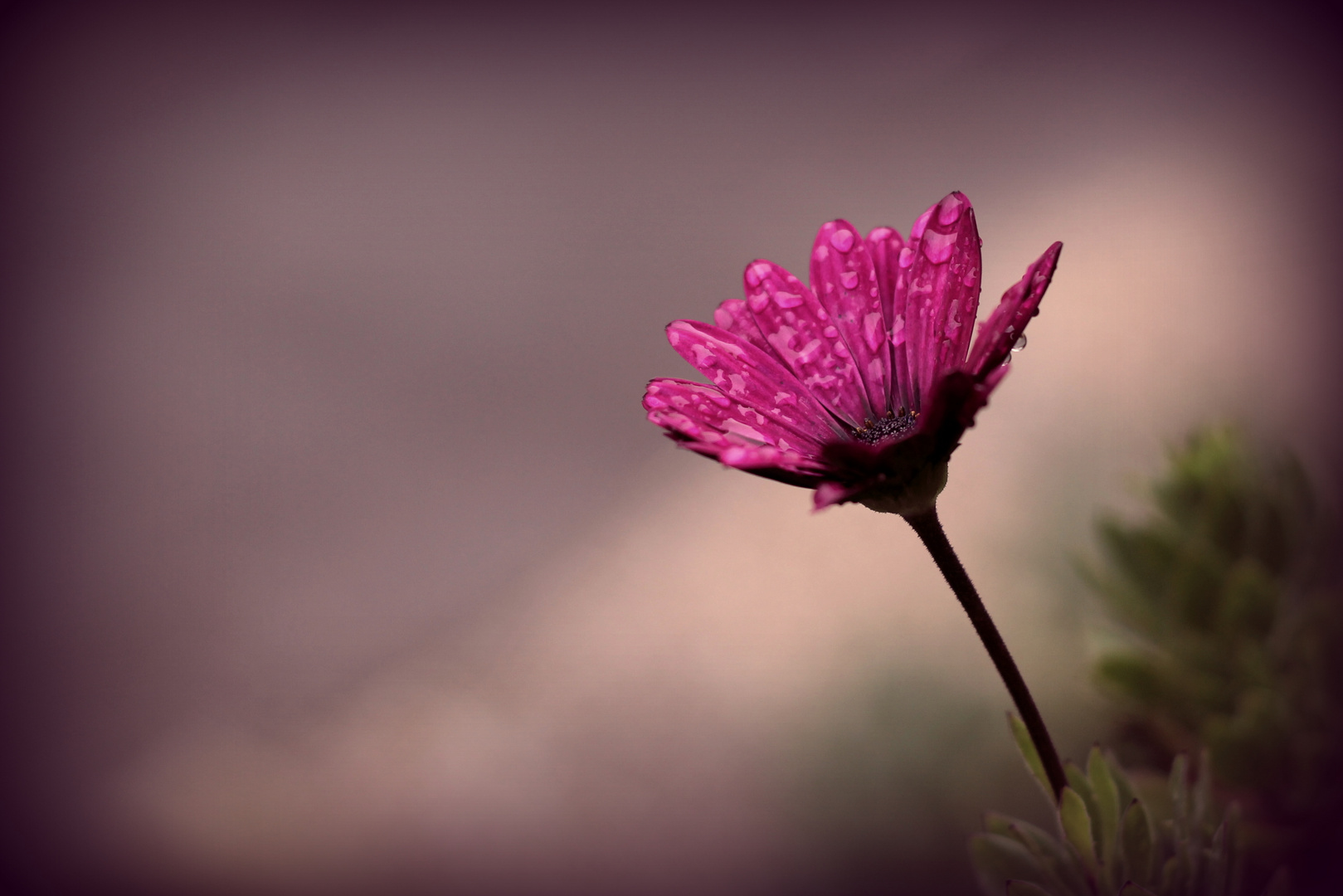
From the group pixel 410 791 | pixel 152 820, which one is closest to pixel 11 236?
pixel 152 820

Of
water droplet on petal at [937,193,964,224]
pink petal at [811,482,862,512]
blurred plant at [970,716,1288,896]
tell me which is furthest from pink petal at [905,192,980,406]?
blurred plant at [970,716,1288,896]

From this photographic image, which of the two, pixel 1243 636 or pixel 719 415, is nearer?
pixel 719 415

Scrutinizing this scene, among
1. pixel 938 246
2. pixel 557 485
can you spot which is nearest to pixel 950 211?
pixel 938 246

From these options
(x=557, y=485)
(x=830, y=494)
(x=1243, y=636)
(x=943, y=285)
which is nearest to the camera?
(x=830, y=494)

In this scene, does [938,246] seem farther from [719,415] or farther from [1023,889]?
[1023,889]

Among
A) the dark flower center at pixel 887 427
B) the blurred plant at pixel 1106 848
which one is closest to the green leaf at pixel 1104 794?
the blurred plant at pixel 1106 848

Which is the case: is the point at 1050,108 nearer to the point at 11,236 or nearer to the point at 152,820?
the point at 152,820
